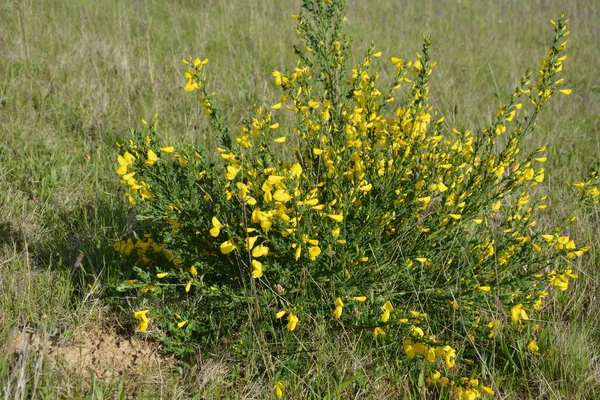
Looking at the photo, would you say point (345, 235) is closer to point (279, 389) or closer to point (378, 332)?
point (378, 332)

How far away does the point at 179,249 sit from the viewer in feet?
6.84

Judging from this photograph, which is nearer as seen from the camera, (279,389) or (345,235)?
(279,389)

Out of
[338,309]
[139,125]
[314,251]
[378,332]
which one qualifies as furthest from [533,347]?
[139,125]

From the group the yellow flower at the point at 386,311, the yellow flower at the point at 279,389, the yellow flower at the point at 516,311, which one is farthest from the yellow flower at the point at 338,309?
the yellow flower at the point at 516,311

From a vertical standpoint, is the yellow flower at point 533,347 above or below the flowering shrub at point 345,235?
below

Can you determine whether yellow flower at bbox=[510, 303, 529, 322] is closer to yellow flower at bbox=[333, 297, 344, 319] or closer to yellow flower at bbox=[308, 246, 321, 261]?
yellow flower at bbox=[333, 297, 344, 319]

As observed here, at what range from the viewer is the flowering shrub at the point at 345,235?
2006mm

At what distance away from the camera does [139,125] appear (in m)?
3.79

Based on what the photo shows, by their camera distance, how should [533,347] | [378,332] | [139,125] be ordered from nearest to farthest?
→ [378,332] → [533,347] → [139,125]

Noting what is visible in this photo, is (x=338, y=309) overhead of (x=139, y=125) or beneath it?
overhead

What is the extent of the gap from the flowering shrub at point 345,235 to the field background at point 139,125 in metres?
0.18

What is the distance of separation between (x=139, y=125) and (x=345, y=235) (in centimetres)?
225

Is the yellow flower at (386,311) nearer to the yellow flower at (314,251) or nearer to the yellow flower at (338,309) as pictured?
the yellow flower at (338,309)

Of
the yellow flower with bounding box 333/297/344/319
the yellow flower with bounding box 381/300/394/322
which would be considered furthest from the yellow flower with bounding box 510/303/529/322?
the yellow flower with bounding box 333/297/344/319
